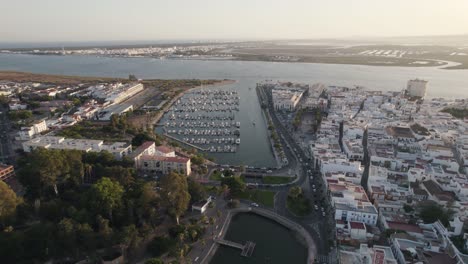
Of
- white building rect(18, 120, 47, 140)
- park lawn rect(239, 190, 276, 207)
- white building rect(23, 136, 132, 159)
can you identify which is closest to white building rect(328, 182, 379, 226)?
park lawn rect(239, 190, 276, 207)

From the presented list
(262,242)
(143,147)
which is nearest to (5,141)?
(143,147)

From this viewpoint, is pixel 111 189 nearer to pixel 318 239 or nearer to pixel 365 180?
pixel 318 239

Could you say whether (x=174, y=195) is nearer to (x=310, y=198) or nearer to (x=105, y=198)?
(x=105, y=198)

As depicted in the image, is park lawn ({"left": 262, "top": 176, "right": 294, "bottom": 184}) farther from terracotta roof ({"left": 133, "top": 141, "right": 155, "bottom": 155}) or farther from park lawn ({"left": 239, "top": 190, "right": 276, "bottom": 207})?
terracotta roof ({"left": 133, "top": 141, "right": 155, "bottom": 155})

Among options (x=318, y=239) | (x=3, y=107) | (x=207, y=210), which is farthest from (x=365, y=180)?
(x=3, y=107)

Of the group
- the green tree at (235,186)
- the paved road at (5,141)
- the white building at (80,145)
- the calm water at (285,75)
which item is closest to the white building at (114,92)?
the paved road at (5,141)

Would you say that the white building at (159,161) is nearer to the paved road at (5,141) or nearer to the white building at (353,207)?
the white building at (353,207)
